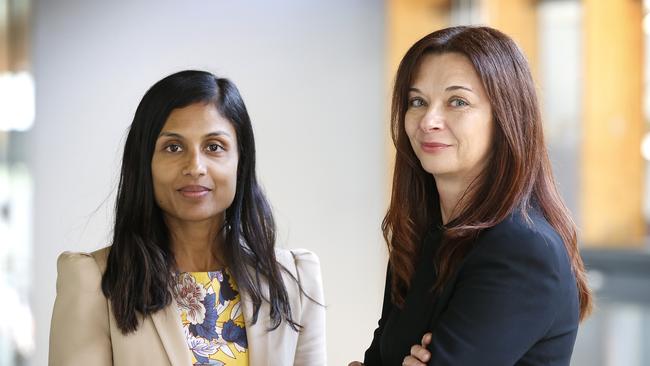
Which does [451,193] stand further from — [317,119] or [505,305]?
[317,119]

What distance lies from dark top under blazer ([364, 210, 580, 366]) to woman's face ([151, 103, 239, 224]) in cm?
54

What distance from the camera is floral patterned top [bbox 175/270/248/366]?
1925 mm

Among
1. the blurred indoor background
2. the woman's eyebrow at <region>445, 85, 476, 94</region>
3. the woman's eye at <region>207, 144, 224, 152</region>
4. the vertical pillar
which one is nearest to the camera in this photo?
the woman's eyebrow at <region>445, 85, 476, 94</region>

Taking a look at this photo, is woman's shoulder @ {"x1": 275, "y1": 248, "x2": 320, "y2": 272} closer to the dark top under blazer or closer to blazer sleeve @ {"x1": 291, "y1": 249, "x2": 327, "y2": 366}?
blazer sleeve @ {"x1": 291, "y1": 249, "x2": 327, "y2": 366}

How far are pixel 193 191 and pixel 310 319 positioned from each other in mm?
380

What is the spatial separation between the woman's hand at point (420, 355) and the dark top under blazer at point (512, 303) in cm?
1

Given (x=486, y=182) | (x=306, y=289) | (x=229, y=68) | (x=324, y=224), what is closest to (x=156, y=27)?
(x=229, y=68)

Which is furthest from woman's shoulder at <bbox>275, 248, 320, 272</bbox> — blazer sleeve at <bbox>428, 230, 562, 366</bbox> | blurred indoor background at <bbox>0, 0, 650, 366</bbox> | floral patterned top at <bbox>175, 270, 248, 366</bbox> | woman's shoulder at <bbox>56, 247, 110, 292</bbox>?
blurred indoor background at <bbox>0, 0, 650, 366</bbox>

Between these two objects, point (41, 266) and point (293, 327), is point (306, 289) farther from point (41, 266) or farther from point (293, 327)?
point (41, 266)

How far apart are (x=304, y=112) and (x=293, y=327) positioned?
3551mm

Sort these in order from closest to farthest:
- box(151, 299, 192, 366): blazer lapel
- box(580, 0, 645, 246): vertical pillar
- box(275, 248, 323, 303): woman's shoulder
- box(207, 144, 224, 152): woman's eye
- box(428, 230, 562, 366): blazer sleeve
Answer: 1. box(428, 230, 562, 366): blazer sleeve
2. box(151, 299, 192, 366): blazer lapel
3. box(207, 144, 224, 152): woman's eye
4. box(275, 248, 323, 303): woman's shoulder
5. box(580, 0, 645, 246): vertical pillar

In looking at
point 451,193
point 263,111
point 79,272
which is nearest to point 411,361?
point 451,193

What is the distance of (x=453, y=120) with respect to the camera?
1.70 metres

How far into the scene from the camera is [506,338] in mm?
1588
